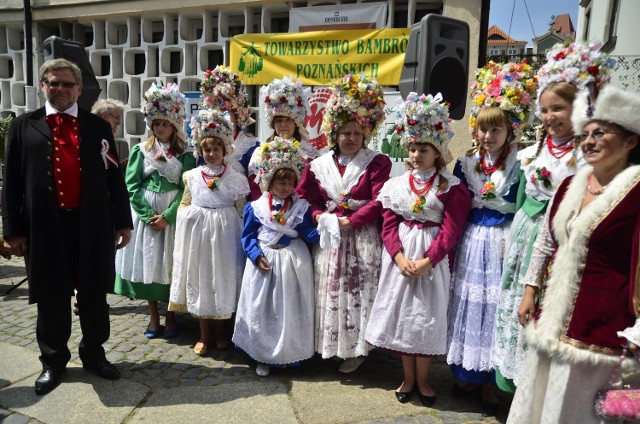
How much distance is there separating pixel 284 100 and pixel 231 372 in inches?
92.9

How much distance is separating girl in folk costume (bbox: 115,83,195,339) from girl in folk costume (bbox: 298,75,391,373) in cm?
149

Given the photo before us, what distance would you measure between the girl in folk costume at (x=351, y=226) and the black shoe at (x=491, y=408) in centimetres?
88

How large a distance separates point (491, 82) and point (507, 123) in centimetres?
32

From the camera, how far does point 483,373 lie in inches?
123

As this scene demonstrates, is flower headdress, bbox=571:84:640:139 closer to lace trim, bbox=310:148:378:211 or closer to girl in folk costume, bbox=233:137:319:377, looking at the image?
lace trim, bbox=310:148:378:211

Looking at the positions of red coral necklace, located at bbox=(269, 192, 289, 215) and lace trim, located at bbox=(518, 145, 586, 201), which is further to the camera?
red coral necklace, located at bbox=(269, 192, 289, 215)

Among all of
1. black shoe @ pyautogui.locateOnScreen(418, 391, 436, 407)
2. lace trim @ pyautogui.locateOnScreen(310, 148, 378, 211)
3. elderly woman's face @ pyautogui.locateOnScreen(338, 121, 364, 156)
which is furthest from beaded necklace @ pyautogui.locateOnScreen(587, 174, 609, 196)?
black shoe @ pyautogui.locateOnScreen(418, 391, 436, 407)

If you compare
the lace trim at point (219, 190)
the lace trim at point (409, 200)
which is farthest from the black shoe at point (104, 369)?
the lace trim at point (409, 200)

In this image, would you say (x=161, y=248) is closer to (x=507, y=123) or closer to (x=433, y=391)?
(x=433, y=391)

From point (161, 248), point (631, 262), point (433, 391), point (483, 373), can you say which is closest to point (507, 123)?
point (631, 262)

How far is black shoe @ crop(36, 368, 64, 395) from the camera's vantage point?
10.6 ft

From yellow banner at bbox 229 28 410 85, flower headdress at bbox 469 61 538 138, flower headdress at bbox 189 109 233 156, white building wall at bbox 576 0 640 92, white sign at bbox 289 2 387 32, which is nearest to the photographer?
flower headdress at bbox 469 61 538 138

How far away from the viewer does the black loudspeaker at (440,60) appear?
471 cm

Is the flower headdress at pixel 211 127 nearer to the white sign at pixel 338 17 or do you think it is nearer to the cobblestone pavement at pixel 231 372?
the cobblestone pavement at pixel 231 372
